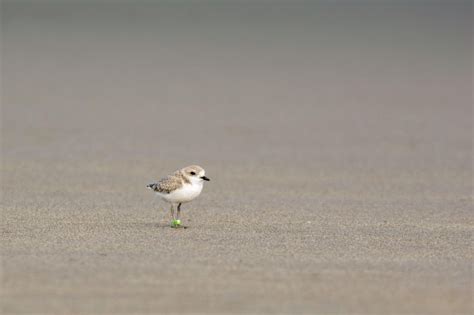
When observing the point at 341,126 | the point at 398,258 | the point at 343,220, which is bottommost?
the point at 398,258

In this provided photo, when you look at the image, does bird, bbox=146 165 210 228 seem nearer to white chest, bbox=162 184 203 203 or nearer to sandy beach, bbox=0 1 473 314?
white chest, bbox=162 184 203 203

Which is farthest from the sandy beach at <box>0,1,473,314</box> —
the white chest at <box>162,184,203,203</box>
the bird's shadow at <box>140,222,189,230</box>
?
the white chest at <box>162,184,203,203</box>

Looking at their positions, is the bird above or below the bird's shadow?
above

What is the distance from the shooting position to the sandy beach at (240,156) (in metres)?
6.75

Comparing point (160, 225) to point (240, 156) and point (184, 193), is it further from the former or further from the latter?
point (240, 156)

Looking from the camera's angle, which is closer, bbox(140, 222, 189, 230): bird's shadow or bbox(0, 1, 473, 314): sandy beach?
bbox(0, 1, 473, 314): sandy beach

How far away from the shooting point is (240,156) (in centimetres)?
1270

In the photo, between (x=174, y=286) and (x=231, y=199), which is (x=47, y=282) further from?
(x=231, y=199)

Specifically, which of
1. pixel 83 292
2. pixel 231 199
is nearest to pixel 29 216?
pixel 231 199

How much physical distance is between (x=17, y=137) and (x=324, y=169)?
3882 millimetres

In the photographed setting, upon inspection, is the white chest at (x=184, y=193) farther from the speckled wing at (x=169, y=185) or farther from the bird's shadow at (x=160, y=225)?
the bird's shadow at (x=160, y=225)

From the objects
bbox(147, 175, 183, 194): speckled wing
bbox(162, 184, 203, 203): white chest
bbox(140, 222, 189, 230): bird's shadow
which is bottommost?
bbox(140, 222, 189, 230): bird's shadow

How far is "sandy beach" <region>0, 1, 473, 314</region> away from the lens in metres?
6.75

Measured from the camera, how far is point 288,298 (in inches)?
253
